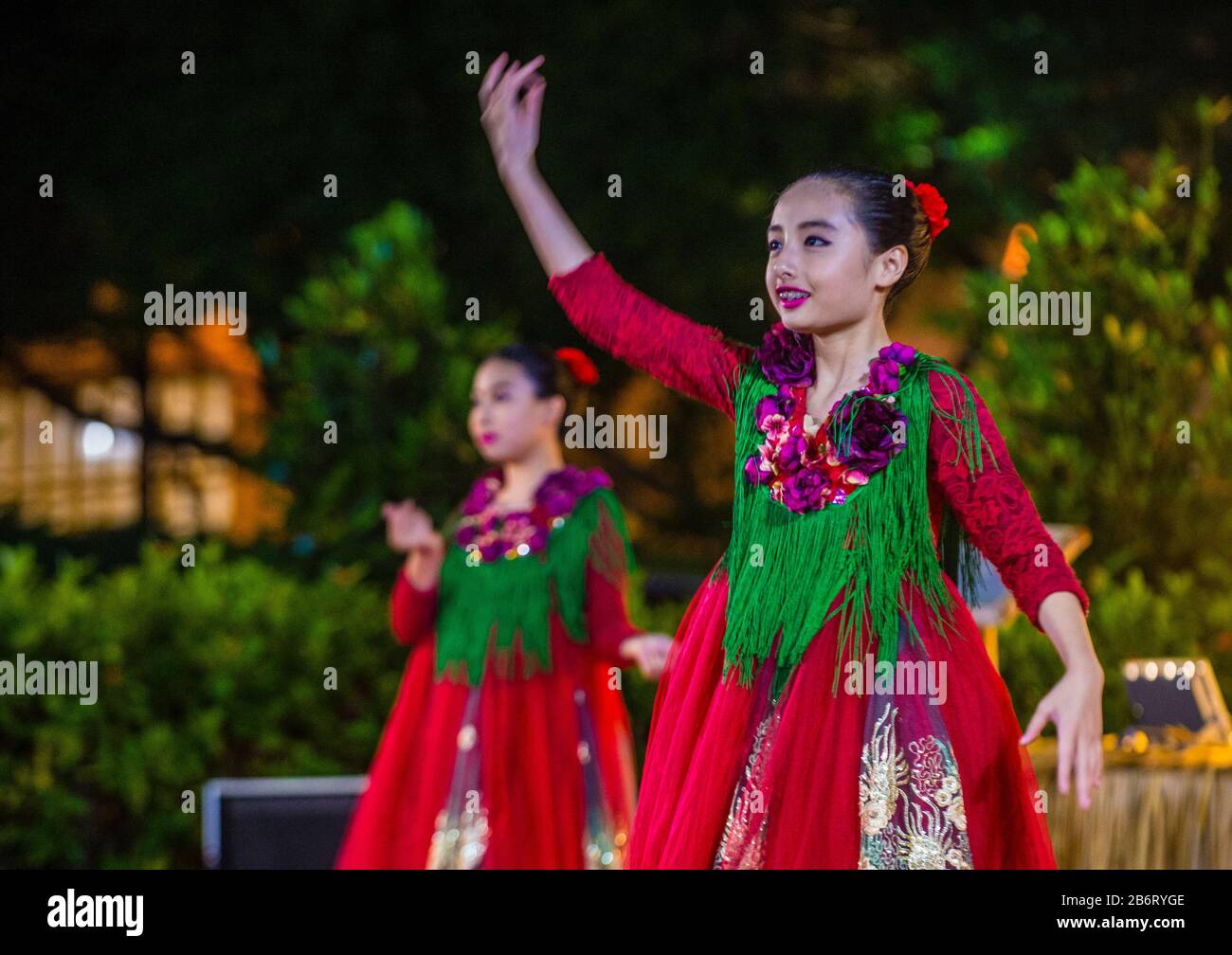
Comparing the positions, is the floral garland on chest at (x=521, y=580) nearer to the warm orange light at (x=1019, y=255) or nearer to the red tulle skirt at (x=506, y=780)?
the red tulle skirt at (x=506, y=780)

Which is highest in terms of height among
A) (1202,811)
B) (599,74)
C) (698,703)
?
(599,74)

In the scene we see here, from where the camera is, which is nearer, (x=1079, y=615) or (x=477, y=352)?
(x=1079, y=615)

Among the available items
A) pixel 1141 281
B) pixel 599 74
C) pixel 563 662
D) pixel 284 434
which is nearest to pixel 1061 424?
pixel 1141 281

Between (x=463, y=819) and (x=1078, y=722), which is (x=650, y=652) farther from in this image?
(x=1078, y=722)

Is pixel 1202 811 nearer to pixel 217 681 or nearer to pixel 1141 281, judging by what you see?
pixel 1141 281

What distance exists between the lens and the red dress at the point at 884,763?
242 cm

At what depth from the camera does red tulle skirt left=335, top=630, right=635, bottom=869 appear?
389 cm

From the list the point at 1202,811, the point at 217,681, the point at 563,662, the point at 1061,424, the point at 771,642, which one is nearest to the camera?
the point at 771,642

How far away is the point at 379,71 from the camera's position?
7.11 meters

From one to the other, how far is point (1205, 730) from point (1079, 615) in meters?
1.68

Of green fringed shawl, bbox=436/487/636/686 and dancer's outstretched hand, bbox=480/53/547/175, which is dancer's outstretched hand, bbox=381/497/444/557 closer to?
green fringed shawl, bbox=436/487/636/686

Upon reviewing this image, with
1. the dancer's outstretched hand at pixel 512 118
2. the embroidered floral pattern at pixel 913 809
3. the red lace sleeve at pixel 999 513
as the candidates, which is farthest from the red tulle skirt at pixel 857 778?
the dancer's outstretched hand at pixel 512 118

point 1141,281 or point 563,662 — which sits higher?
point 1141,281
